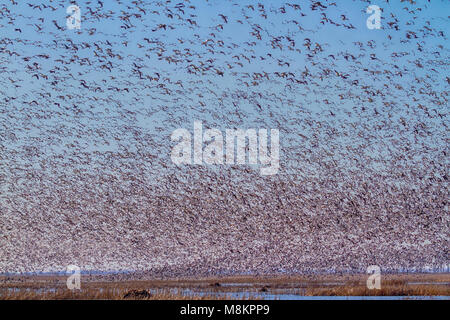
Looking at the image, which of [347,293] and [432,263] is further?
[432,263]

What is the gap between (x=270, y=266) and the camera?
176ft

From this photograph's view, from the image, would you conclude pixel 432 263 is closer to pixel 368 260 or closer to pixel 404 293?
pixel 368 260
